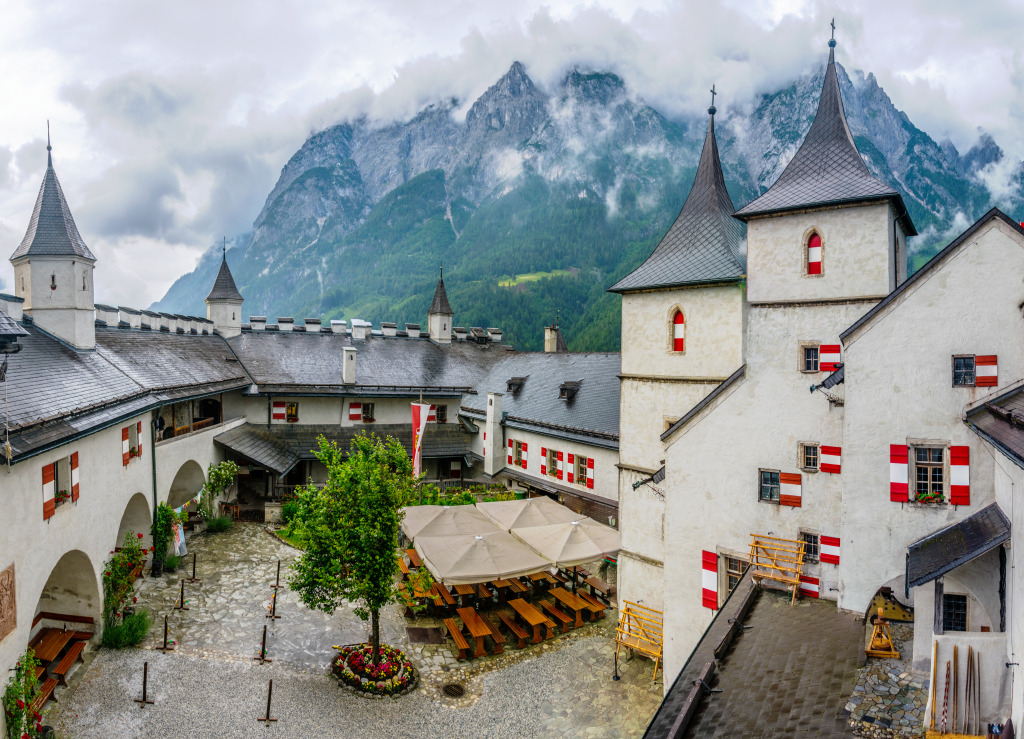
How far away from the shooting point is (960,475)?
9742mm

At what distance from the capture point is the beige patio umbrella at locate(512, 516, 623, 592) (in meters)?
18.0

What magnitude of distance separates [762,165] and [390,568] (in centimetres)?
13323

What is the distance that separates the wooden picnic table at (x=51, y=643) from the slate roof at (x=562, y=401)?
1750 centimetres

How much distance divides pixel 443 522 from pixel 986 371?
591 inches

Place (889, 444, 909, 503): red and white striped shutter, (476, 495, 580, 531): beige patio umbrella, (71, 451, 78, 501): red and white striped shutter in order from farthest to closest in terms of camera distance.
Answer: (476, 495, 580, 531): beige patio umbrella
(71, 451, 78, 501): red and white striped shutter
(889, 444, 909, 503): red and white striped shutter

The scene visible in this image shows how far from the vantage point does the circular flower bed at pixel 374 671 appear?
565 inches

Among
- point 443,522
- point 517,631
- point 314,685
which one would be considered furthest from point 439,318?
point 314,685

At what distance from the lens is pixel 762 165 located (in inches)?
4988

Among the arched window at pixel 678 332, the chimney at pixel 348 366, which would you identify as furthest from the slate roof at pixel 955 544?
the chimney at pixel 348 366

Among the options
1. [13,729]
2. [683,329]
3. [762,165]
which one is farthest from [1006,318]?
[762,165]

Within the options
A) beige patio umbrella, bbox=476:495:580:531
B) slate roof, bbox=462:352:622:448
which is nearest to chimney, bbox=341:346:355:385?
slate roof, bbox=462:352:622:448

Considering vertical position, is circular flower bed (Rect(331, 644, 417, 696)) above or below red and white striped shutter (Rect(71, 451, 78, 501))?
below

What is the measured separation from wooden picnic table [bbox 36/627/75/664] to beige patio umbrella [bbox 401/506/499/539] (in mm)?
8683

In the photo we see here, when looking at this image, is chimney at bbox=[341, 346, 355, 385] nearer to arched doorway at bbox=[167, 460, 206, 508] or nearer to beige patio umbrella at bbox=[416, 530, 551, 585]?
arched doorway at bbox=[167, 460, 206, 508]
